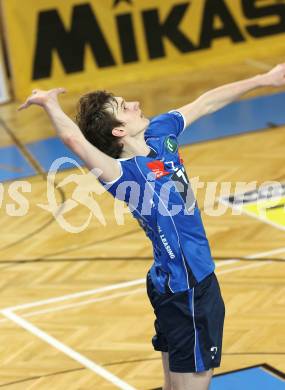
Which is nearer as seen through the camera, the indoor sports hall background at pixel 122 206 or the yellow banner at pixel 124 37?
the indoor sports hall background at pixel 122 206

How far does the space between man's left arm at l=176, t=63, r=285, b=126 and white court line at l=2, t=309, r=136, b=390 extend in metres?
2.00

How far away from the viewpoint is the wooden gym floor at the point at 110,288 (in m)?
7.29

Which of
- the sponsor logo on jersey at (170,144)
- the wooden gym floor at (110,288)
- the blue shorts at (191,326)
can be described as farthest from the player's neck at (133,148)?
the wooden gym floor at (110,288)

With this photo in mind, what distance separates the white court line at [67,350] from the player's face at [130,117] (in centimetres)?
215

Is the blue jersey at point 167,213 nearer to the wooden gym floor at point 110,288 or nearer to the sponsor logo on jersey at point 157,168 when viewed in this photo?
the sponsor logo on jersey at point 157,168

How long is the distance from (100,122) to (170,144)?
1.55 ft

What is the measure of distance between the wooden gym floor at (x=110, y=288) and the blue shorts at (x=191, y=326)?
134 centimetres

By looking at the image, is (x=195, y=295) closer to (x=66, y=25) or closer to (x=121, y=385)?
(x=121, y=385)

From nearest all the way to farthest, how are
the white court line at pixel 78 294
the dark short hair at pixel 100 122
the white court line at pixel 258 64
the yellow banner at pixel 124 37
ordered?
the dark short hair at pixel 100 122
the white court line at pixel 78 294
the yellow banner at pixel 124 37
the white court line at pixel 258 64

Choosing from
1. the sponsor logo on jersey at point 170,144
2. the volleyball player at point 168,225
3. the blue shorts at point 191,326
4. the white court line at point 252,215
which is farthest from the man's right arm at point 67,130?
the white court line at point 252,215

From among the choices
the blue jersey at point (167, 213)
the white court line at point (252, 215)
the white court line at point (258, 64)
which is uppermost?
the blue jersey at point (167, 213)

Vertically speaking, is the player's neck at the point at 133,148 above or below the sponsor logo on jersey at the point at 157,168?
above

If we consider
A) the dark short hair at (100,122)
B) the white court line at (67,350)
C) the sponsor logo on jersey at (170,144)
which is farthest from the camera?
the white court line at (67,350)

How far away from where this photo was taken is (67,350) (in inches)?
298
